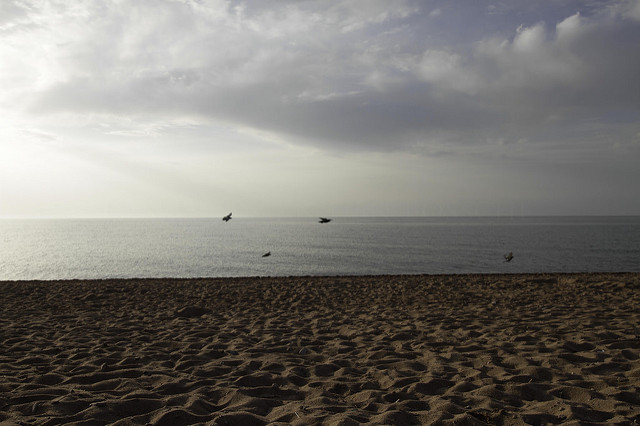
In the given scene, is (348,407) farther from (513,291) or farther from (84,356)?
(513,291)

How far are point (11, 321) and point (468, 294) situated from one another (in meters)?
12.1

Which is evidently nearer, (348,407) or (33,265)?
(348,407)

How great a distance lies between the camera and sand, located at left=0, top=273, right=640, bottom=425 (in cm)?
392

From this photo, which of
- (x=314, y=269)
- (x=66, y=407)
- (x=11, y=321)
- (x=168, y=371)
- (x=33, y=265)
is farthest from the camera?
(x=33, y=265)

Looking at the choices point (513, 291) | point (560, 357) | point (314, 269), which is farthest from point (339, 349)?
point (314, 269)

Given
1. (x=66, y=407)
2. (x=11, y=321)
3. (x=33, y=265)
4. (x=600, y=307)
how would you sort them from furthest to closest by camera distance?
1. (x=33, y=265)
2. (x=600, y=307)
3. (x=11, y=321)
4. (x=66, y=407)

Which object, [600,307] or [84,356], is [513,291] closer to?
[600,307]

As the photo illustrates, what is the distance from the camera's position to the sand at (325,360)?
12.9ft

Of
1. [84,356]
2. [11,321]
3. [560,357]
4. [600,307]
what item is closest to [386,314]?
[560,357]

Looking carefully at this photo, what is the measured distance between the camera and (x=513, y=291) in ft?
41.7

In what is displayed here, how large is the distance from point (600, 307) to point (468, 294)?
357cm

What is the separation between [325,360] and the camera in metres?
5.93

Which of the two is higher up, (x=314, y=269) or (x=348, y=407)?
(x=348, y=407)

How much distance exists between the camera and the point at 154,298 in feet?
40.8
